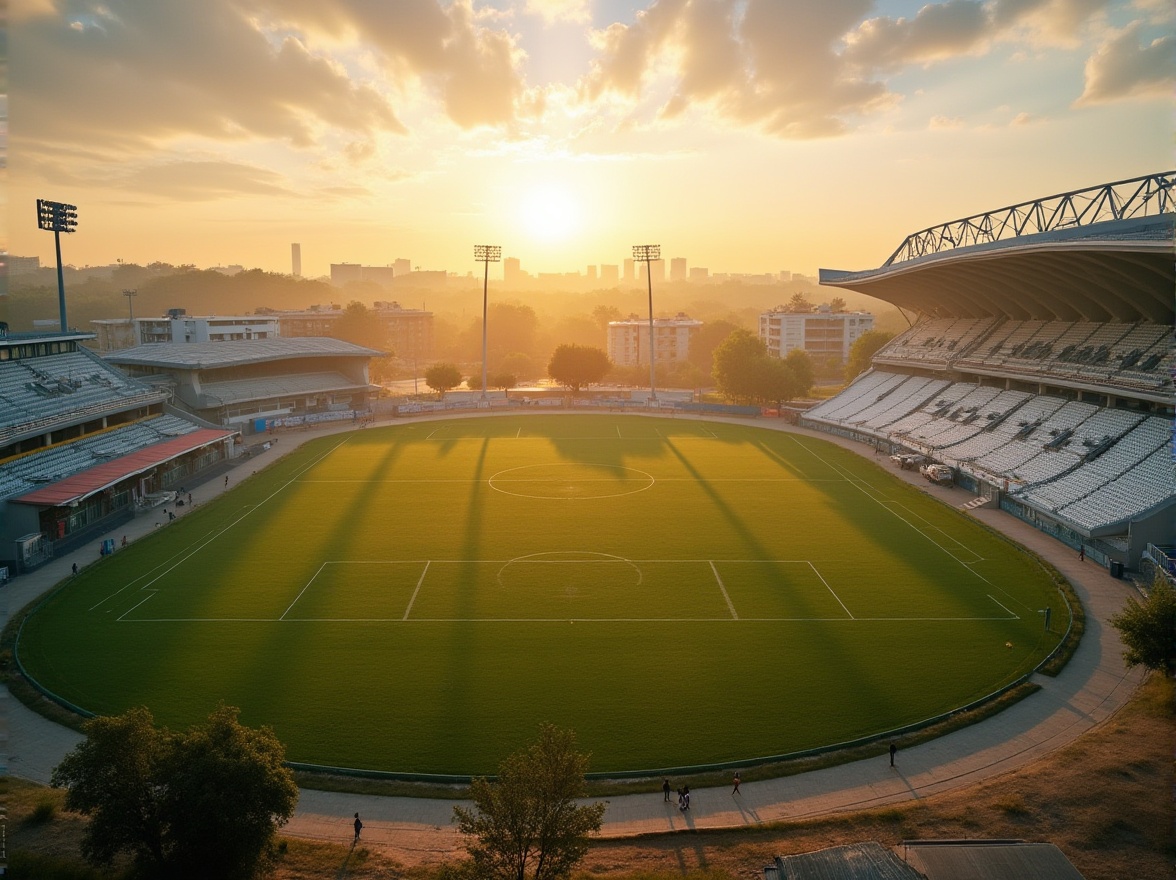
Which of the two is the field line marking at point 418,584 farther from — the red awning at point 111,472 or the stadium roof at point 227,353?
the stadium roof at point 227,353

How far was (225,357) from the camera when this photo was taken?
7312cm

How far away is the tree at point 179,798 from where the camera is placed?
48.0 feet

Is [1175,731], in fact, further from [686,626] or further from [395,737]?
[395,737]

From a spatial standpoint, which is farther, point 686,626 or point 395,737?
point 686,626

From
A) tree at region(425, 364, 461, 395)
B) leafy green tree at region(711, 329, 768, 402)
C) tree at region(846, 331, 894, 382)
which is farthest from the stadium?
tree at region(846, 331, 894, 382)

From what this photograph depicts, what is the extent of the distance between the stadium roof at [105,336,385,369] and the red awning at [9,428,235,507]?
14653 millimetres

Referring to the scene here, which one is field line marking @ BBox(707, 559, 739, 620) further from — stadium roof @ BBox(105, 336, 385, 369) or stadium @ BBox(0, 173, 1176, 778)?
stadium roof @ BBox(105, 336, 385, 369)

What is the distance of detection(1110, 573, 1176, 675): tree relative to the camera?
22391 mm

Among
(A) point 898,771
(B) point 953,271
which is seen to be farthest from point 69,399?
(B) point 953,271

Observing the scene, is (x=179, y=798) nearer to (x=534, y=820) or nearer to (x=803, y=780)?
(x=534, y=820)

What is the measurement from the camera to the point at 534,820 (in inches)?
561

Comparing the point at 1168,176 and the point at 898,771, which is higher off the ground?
the point at 1168,176

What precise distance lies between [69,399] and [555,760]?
154 feet

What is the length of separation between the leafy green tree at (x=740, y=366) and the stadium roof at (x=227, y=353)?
40.8 m
